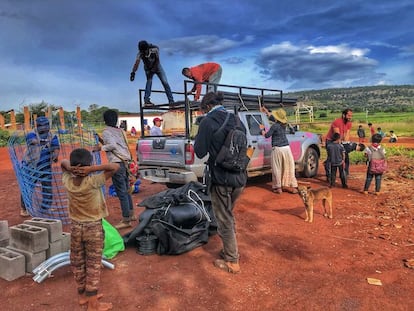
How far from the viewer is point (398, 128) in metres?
37.8

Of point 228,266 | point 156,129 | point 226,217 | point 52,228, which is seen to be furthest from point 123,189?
point 156,129

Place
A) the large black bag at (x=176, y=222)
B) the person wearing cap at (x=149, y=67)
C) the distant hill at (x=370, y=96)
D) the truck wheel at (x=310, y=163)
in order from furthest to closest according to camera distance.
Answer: the distant hill at (x=370, y=96), the truck wheel at (x=310, y=163), the person wearing cap at (x=149, y=67), the large black bag at (x=176, y=222)

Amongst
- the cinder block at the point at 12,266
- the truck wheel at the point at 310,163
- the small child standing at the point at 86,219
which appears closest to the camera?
the small child standing at the point at 86,219

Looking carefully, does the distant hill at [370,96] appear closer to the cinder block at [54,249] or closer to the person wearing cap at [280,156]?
the person wearing cap at [280,156]

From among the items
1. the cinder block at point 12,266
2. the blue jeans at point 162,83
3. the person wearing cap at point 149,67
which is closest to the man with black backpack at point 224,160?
the cinder block at point 12,266

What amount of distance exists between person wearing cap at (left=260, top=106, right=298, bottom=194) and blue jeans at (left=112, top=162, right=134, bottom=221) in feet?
10.8

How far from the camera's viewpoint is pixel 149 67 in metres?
8.50

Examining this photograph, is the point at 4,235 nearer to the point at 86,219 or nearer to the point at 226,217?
the point at 86,219

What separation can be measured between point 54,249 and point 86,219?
1.39 meters

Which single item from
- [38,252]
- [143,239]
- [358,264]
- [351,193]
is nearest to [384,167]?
[351,193]

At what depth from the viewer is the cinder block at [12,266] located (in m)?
3.98

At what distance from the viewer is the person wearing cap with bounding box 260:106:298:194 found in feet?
25.2

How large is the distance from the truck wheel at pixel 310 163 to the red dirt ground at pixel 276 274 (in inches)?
130

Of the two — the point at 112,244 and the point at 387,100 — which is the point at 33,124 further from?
the point at 387,100
